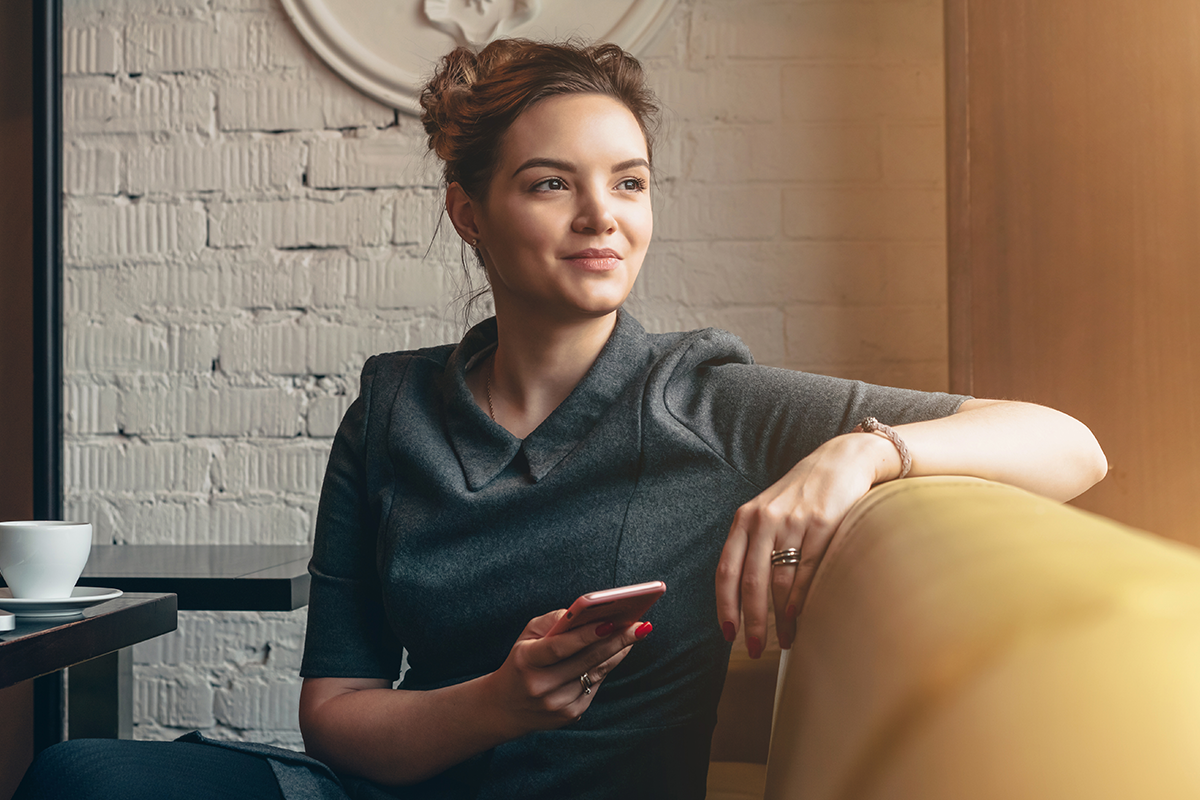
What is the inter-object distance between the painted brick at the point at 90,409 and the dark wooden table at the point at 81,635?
87 cm

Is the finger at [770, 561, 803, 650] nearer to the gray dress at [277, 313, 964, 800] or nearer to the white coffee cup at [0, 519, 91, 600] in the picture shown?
the gray dress at [277, 313, 964, 800]

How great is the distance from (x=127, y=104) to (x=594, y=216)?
3.87ft

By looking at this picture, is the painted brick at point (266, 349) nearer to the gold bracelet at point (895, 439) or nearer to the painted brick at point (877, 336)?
the painted brick at point (877, 336)

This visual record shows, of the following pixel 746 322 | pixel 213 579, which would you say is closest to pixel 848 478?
pixel 213 579

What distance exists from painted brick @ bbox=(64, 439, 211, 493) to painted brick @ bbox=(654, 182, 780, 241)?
93 centimetres

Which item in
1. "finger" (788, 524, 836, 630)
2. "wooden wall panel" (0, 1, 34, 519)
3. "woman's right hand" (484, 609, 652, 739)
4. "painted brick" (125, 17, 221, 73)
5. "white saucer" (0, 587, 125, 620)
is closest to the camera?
"finger" (788, 524, 836, 630)

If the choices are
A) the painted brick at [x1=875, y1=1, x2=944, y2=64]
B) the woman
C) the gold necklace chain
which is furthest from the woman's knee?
the painted brick at [x1=875, y1=1, x2=944, y2=64]

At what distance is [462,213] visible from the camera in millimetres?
1025

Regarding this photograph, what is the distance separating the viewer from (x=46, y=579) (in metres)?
0.80

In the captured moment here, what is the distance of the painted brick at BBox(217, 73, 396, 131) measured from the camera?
1.57 m

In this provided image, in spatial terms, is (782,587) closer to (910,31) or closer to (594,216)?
(594,216)

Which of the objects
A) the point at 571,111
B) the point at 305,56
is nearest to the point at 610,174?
the point at 571,111

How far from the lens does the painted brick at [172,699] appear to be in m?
1.58

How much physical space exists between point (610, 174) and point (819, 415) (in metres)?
0.33
